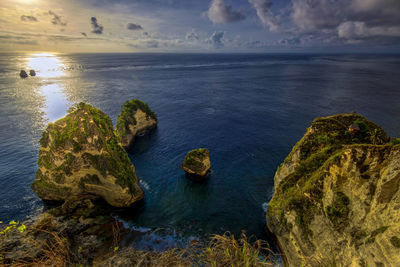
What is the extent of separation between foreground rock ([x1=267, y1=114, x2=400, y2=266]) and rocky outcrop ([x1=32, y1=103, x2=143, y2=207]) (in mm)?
22280

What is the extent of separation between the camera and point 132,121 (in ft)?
176

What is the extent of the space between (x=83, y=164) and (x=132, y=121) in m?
26.3

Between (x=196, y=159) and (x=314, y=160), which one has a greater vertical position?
(x=314, y=160)

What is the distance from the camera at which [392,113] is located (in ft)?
225

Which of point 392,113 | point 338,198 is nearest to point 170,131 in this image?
point 338,198

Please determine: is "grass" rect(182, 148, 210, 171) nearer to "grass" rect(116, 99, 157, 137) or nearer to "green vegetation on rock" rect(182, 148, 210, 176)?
"green vegetation on rock" rect(182, 148, 210, 176)

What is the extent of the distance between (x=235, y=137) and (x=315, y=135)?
111 ft

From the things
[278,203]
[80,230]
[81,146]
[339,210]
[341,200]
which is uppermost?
[341,200]

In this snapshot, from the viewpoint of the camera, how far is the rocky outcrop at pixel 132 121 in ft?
165

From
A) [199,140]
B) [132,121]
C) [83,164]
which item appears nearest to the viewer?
[83,164]

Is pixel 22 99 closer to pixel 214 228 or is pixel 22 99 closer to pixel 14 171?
pixel 14 171

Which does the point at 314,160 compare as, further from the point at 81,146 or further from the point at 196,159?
the point at 81,146

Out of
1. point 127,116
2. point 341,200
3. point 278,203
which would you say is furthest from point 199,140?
point 341,200

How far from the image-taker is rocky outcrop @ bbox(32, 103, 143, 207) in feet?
93.2
